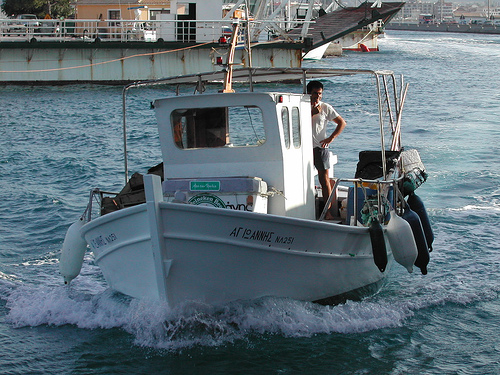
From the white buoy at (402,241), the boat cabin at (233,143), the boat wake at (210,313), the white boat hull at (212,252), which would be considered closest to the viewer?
the white boat hull at (212,252)

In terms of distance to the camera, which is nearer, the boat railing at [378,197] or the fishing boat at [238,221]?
the fishing boat at [238,221]

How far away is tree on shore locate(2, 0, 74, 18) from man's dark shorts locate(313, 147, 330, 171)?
43.6 meters

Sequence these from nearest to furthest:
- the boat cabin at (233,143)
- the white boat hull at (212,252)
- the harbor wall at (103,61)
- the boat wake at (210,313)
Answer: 1. the white boat hull at (212,252)
2. the boat wake at (210,313)
3. the boat cabin at (233,143)
4. the harbor wall at (103,61)

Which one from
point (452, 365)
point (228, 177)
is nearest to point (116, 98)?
point (228, 177)

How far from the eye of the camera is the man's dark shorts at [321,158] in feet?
31.2

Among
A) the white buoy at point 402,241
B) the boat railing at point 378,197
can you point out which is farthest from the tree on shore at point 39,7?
the white buoy at point 402,241

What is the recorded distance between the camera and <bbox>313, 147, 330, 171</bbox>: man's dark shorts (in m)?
9.50

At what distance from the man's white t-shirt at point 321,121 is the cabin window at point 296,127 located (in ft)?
2.35

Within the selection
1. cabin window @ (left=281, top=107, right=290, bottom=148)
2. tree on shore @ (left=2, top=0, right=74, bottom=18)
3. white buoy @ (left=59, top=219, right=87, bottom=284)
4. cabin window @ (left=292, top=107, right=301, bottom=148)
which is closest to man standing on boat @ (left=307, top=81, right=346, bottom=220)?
cabin window @ (left=292, top=107, right=301, bottom=148)

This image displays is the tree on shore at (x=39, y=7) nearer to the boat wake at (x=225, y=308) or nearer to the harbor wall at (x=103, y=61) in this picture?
the harbor wall at (x=103, y=61)

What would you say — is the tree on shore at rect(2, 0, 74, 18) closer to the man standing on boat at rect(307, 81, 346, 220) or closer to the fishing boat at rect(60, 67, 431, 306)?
the man standing on boat at rect(307, 81, 346, 220)

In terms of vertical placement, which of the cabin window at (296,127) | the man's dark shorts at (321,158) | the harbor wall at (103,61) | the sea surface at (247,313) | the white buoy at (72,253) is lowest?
the sea surface at (247,313)

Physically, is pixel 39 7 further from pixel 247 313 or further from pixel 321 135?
pixel 247 313

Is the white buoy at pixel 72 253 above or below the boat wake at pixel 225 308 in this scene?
above
